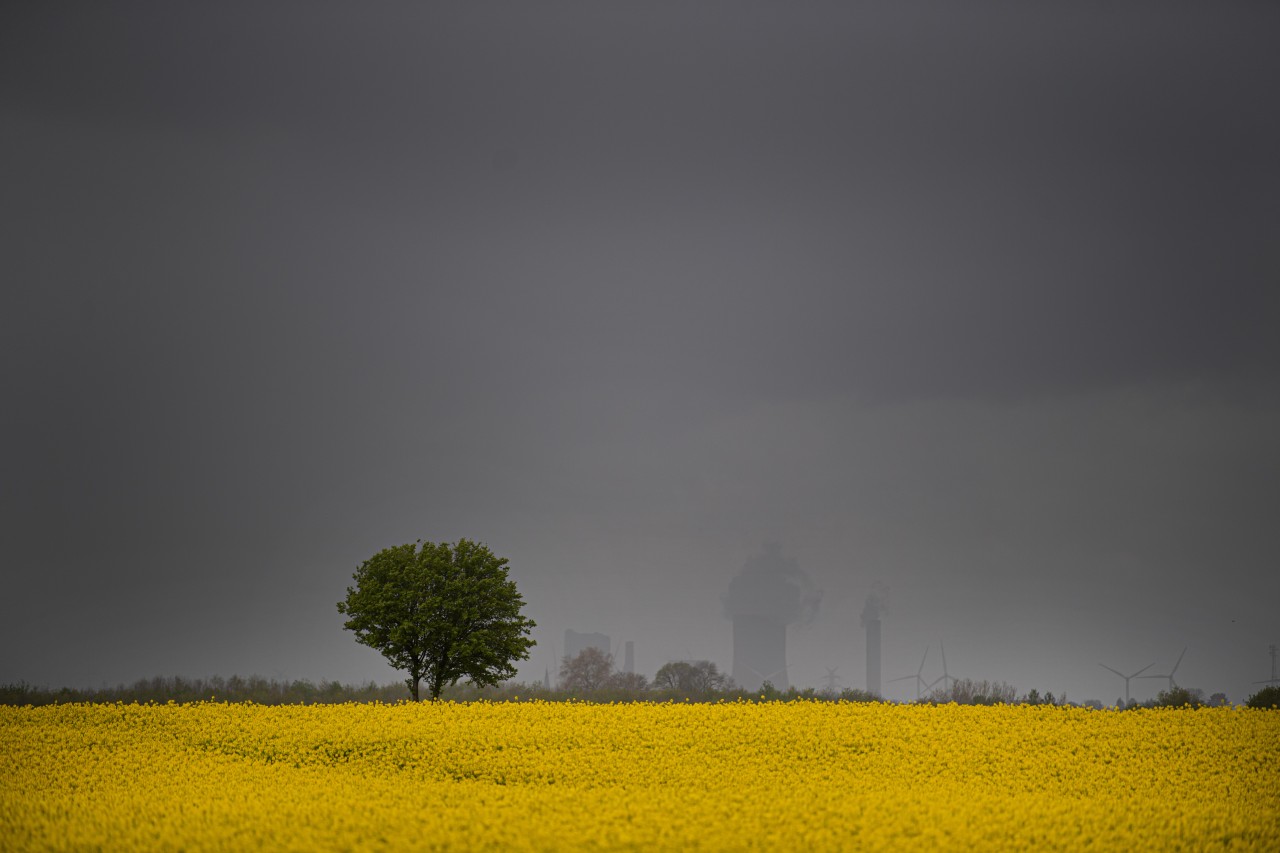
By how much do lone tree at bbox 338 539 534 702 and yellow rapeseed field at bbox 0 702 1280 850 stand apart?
26.6 feet

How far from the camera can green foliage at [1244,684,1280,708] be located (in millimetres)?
42688

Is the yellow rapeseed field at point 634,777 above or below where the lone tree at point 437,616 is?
below

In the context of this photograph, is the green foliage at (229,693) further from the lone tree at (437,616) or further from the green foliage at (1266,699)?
the green foliage at (1266,699)

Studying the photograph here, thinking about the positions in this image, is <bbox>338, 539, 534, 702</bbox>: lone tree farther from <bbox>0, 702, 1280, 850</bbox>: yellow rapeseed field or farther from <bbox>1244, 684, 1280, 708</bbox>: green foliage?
<bbox>1244, 684, 1280, 708</bbox>: green foliage

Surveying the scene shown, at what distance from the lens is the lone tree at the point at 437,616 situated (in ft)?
155

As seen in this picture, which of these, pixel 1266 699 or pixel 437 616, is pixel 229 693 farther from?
pixel 1266 699

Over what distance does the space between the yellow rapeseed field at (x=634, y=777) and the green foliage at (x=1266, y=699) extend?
19.0ft

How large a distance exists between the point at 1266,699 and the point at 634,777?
96.9 ft

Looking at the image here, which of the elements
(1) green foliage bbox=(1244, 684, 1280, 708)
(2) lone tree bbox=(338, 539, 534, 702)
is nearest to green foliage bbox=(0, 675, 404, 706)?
(2) lone tree bbox=(338, 539, 534, 702)

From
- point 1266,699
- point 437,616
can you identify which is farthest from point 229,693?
point 1266,699

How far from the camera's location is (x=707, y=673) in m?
68.9

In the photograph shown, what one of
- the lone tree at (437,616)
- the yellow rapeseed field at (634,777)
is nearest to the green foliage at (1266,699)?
the yellow rapeseed field at (634,777)

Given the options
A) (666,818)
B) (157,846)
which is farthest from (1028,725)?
(157,846)

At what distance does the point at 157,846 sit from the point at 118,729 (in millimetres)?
17323
